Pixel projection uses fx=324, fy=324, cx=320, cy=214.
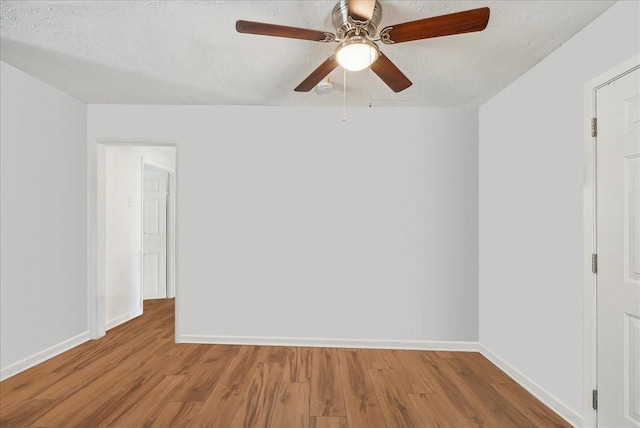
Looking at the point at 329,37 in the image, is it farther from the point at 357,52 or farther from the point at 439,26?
the point at 439,26

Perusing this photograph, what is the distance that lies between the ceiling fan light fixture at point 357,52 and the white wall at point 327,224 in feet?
4.93

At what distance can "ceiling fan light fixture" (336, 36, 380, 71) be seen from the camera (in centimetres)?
167

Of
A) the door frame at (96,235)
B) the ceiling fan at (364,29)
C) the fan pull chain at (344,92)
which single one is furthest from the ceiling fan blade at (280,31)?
the door frame at (96,235)

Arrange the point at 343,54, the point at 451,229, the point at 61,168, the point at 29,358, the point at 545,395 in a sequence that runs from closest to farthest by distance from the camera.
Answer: the point at 343,54 → the point at 545,395 → the point at 29,358 → the point at 61,168 → the point at 451,229

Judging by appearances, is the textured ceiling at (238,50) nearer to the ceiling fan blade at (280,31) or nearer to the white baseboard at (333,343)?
the ceiling fan blade at (280,31)

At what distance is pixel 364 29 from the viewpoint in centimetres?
173

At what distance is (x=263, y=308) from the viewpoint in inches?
127

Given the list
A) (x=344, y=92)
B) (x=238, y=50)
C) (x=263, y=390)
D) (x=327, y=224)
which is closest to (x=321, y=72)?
(x=238, y=50)

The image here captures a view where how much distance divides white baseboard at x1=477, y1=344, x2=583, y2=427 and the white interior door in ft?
15.9

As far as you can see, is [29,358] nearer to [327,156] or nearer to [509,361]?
[327,156]

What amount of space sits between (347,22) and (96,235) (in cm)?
318

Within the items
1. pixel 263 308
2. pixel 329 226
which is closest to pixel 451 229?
pixel 329 226

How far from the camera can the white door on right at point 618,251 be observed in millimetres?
1662

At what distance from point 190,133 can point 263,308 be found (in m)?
1.91
